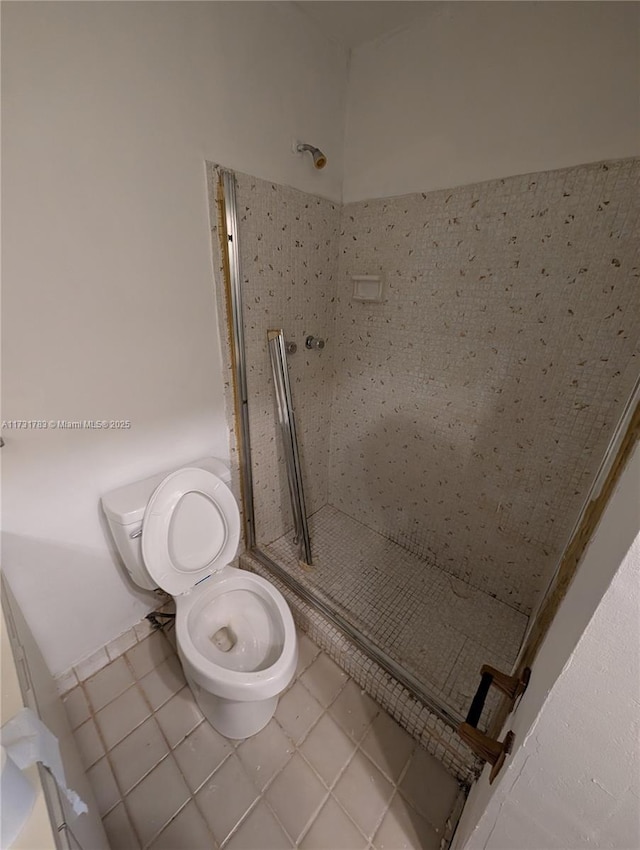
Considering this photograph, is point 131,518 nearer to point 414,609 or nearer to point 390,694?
point 390,694

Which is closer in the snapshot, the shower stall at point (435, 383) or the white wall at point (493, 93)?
the white wall at point (493, 93)

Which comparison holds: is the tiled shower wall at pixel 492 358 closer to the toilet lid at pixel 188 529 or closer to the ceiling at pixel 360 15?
the ceiling at pixel 360 15

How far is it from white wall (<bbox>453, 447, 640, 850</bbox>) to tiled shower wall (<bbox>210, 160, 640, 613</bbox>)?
0.88m

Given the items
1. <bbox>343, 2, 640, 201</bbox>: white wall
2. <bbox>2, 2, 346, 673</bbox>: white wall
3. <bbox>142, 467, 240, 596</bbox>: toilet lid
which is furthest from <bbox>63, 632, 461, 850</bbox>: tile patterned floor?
<bbox>343, 2, 640, 201</bbox>: white wall

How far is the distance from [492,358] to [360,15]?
1.28 m

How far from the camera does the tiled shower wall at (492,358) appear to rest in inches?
41.1

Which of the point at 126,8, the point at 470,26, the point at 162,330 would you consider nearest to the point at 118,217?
the point at 162,330

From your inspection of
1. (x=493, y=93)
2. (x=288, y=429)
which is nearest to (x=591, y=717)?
(x=288, y=429)

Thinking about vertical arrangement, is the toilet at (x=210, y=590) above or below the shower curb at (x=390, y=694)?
above

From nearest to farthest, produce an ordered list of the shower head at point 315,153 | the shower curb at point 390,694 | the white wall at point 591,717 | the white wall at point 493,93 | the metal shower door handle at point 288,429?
the white wall at point 591,717 → the white wall at point 493,93 → the shower curb at point 390,694 → the shower head at point 315,153 → the metal shower door handle at point 288,429

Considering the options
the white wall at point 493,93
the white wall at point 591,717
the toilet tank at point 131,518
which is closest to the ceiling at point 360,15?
the white wall at point 493,93

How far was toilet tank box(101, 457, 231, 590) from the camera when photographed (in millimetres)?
1063

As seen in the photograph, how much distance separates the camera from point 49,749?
1.63 feet

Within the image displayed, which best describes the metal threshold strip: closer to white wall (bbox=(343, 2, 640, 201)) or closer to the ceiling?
white wall (bbox=(343, 2, 640, 201))
